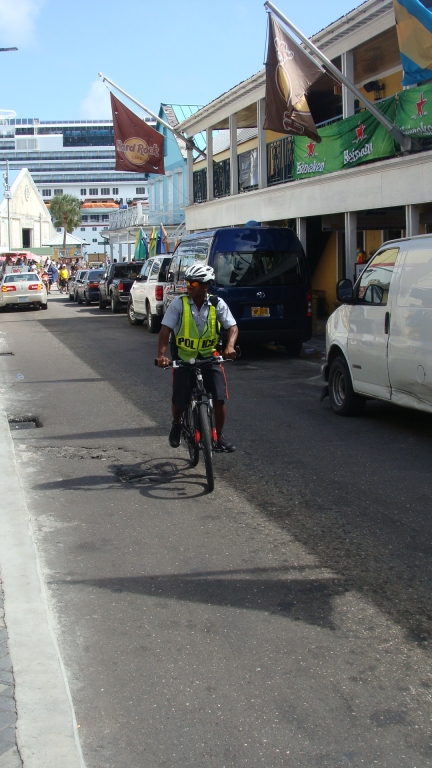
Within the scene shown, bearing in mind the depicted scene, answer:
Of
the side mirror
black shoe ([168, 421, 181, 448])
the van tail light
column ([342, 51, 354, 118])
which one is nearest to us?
black shoe ([168, 421, 181, 448])

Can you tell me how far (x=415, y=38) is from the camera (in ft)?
47.4

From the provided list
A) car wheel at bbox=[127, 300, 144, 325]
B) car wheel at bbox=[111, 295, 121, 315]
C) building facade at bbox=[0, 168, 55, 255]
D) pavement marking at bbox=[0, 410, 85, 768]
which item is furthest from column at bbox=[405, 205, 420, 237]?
building facade at bbox=[0, 168, 55, 255]

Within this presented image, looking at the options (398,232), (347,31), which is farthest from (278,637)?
(398,232)

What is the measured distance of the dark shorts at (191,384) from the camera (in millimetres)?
7359

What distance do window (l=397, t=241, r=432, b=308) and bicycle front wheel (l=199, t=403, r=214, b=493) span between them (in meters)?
2.54

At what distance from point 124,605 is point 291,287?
11477mm

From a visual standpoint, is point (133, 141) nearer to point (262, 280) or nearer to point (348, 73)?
point (348, 73)

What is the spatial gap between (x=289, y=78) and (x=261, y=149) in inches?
314

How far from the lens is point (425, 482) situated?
7.24m

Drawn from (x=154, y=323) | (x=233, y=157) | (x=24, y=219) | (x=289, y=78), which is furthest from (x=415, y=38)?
(x=24, y=219)

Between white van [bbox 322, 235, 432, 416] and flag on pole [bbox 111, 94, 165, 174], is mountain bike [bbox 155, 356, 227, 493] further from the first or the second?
flag on pole [bbox 111, 94, 165, 174]

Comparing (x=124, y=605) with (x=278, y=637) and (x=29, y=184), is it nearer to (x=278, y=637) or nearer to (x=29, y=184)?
(x=278, y=637)

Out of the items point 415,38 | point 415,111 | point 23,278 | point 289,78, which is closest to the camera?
point 415,38

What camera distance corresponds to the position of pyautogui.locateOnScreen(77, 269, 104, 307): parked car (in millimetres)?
37594
